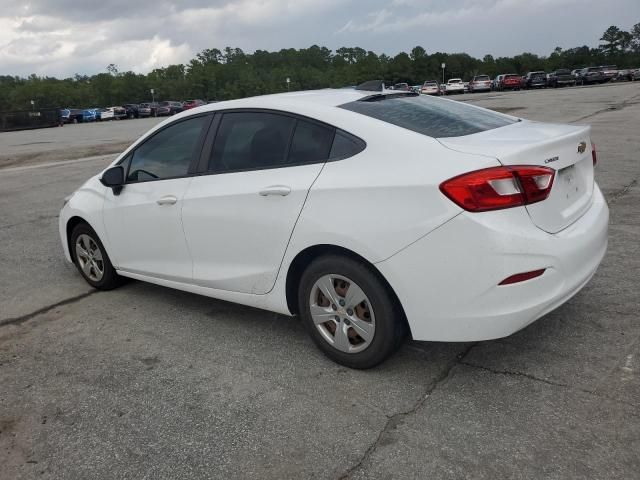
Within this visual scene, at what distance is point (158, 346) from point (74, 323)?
3.09 feet

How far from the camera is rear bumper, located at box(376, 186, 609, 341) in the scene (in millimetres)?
2734

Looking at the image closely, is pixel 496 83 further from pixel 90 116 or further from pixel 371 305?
pixel 371 305

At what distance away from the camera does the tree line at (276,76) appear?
93.6 metres

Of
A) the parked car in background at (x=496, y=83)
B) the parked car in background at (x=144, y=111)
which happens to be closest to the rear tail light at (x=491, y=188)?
the parked car in background at (x=496, y=83)

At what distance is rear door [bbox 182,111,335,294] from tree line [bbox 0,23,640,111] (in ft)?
301

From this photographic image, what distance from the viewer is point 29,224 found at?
8062 mm

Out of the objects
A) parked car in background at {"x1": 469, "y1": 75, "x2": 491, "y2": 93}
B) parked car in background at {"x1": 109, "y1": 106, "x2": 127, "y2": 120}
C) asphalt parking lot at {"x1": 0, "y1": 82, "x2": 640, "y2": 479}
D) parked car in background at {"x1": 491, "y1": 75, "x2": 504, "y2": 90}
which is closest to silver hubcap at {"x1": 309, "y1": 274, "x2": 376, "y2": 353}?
asphalt parking lot at {"x1": 0, "y1": 82, "x2": 640, "y2": 479}

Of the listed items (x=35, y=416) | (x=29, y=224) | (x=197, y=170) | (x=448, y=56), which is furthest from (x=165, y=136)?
(x=448, y=56)

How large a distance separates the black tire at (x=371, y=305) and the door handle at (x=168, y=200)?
1.23 metres

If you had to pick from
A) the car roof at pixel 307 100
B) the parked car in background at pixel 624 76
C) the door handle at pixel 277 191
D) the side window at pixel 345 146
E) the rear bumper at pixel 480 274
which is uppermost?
the car roof at pixel 307 100

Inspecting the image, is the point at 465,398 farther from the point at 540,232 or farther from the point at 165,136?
the point at 165,136

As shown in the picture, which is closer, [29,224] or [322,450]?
[322,450]

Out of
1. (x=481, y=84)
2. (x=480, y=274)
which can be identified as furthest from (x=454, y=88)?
(x=480, y=274)

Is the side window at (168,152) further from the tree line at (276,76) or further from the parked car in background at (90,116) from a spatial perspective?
the tree line at (276,76)
